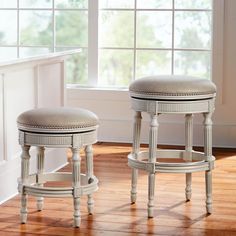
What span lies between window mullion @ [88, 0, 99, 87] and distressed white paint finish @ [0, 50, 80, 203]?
133 cm

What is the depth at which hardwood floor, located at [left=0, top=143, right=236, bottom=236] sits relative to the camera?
13.4ft

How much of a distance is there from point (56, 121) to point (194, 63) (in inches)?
117

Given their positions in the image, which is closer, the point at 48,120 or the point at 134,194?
the point at 48,120

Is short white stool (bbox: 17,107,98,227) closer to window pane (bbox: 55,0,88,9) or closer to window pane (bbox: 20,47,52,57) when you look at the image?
window pane (bbox: 20,47,52,57)

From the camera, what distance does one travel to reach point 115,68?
6883 millimetres

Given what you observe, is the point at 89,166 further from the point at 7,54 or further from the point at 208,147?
the point at 7,54

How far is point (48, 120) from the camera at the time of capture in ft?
13.0

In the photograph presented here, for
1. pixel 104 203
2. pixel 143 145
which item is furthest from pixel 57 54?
pixel 143 145

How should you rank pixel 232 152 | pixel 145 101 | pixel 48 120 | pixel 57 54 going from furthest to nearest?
pixel 232 152
pixel 57 54
pixel 145 101
pixel 48 120

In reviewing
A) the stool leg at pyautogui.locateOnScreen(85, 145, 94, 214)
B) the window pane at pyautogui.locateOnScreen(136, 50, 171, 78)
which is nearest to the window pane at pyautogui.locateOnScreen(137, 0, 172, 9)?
the window pane at pyautogui.locateOnScreen(136, 50, 171, 78)

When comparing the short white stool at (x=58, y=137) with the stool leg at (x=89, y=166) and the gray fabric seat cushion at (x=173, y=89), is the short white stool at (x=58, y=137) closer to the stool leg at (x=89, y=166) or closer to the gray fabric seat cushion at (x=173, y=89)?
the stool leg at (x=89, y=166)

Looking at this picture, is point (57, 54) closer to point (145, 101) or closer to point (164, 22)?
point (145, 101)

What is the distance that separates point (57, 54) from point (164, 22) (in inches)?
67.4

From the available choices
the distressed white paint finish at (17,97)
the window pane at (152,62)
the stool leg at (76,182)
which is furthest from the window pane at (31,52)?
the window pane at (152,62)
